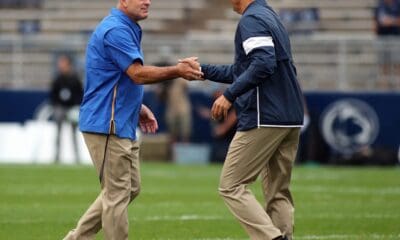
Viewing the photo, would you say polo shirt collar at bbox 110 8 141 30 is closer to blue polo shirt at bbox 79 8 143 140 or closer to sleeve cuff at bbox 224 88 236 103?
blue polo shirt at bbox 79 8 143 140

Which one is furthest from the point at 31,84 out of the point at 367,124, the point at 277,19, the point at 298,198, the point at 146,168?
the point at 277,19

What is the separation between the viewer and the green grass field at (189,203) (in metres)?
11.4

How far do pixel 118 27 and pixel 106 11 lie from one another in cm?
2186

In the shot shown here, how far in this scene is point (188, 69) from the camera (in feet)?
28.5

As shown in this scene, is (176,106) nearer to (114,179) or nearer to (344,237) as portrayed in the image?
(344,237)

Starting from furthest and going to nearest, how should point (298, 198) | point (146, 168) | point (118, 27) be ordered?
point (146, 168) → point (298, 198) → point (118, 27)

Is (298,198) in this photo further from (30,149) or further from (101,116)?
(30,149)

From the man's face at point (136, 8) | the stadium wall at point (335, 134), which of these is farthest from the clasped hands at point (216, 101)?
the stadium wall at point (335, 134)

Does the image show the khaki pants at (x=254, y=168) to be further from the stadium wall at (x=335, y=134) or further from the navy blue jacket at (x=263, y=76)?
the stadium wall at (x=335, y=134)

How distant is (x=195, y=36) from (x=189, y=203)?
14.5 metres

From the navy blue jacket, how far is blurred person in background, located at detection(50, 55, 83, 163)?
15.5 m

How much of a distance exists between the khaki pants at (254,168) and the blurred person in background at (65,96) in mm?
15256

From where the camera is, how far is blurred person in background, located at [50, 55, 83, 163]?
24438 mm

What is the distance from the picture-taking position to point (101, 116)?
8617mm
